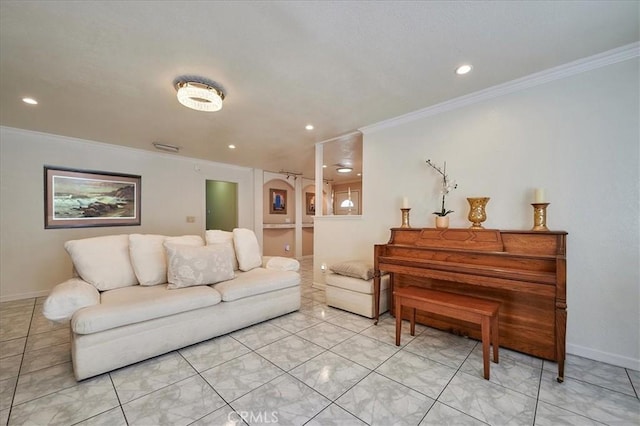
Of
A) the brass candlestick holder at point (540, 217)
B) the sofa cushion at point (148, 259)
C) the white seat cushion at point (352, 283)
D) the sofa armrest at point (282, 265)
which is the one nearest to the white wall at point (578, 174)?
the brass candlestick holder at point (540, 217)

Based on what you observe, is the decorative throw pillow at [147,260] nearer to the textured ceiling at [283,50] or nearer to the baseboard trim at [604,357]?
the textured ceiling at [283,50]

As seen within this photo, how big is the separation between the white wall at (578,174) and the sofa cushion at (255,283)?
1879 mm

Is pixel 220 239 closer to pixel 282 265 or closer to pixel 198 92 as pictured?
pixel 282 265

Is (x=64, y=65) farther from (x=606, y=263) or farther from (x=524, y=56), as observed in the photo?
(x=606, y=263)

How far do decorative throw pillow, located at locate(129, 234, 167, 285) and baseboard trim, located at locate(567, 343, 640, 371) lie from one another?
3.76m

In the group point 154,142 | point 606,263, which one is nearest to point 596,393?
point 606,263

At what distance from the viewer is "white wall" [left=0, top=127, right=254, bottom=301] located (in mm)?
3400

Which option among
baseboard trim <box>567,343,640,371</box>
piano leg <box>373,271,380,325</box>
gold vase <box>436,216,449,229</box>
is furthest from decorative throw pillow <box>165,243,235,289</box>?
baseboard trim <box>567,343,640,371</box>

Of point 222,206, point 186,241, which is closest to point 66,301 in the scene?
point 186,241

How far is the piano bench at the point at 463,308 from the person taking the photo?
68.7 inches

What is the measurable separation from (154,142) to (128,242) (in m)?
2.14

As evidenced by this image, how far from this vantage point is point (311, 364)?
1.92 meters

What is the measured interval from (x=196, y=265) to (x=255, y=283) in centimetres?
60

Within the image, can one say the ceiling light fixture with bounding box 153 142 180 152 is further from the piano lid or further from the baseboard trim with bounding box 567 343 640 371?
the baseboard trim with bounding box 567 343 640 371
